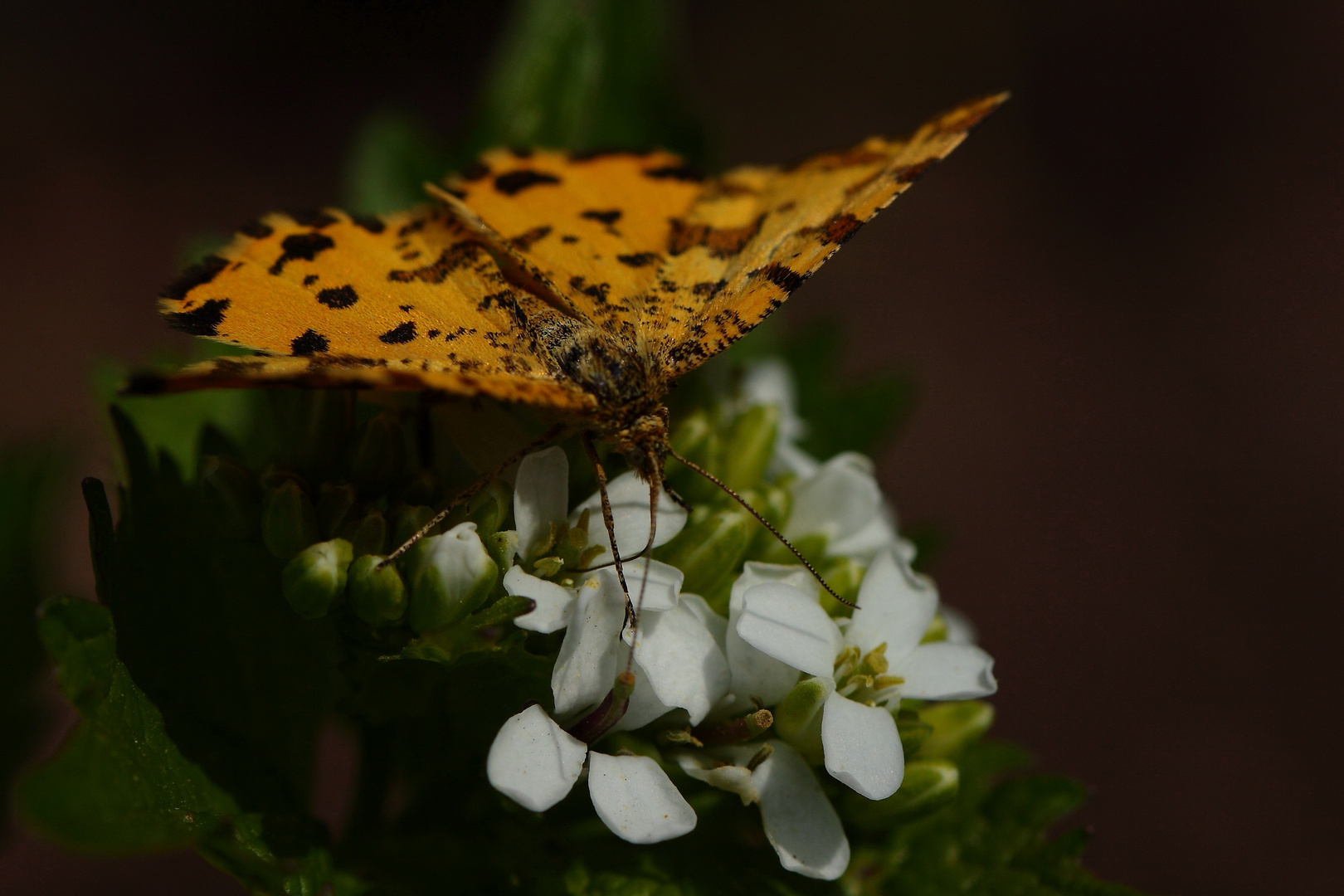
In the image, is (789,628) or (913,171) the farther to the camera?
(913,171)

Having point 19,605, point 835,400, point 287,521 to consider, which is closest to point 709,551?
point 287,521

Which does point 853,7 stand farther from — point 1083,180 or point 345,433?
point 345,433

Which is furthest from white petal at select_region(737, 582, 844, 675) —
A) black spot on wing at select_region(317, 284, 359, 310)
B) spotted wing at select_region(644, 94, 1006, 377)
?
black spot on wing at select_region(317, 284, 359, 310)

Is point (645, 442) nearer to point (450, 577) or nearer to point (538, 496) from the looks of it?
point (538, 496)

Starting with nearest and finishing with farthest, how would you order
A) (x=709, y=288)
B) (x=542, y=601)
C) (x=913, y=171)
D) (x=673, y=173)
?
(x=542, y=601) < (x=913, y=171) < (x=709, y=288) < (x=673, y=173)

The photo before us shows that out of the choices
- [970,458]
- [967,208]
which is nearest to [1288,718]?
[970,458]

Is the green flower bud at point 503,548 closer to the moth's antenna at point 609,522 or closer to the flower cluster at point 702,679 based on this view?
the flower cluster at point 702,679

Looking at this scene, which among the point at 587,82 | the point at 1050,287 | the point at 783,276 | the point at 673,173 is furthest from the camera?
the point at 1050,287

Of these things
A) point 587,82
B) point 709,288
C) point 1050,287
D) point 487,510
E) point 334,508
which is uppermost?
point 1050,287
